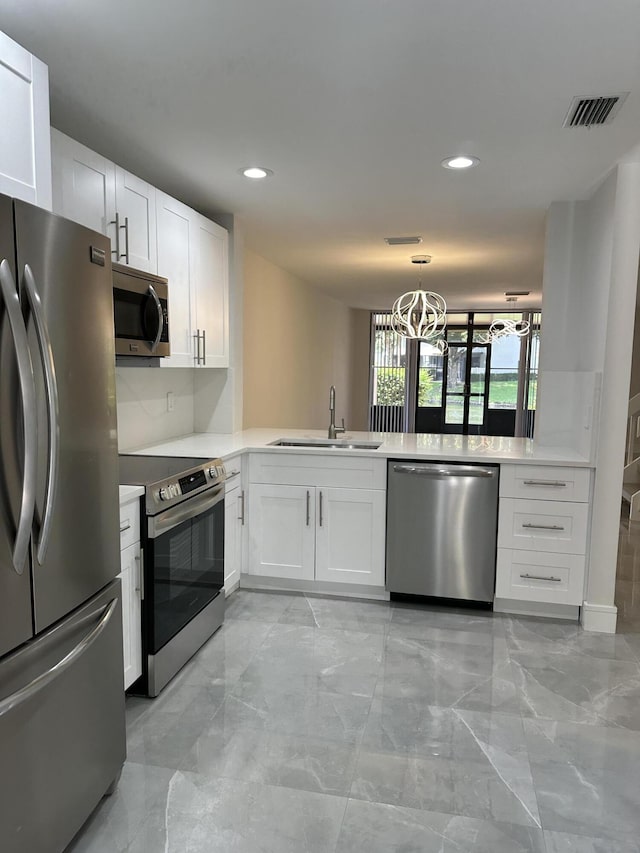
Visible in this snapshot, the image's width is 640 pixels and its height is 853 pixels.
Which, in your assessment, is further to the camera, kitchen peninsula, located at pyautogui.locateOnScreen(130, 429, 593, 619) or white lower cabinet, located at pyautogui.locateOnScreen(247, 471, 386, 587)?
white lower cabinet, located at pyautogui.locateOnScreen(247, 471, 386, 587)

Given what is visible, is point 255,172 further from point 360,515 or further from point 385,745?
point 385,745

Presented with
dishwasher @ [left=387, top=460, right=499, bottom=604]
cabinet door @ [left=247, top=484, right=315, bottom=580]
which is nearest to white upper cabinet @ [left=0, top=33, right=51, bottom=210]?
cabinet door @ [left=247, top=484, right=315, bottom=580]

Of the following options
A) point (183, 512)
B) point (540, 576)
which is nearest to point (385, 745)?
point (183, 512)

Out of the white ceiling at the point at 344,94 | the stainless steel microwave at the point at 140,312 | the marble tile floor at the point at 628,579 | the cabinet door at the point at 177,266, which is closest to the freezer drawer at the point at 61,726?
the stainless steel microwave at the point at 140,312

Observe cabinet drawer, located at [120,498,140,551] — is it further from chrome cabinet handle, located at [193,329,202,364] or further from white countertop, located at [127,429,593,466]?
chrome cabinet handle, located at [193,329,202,364]

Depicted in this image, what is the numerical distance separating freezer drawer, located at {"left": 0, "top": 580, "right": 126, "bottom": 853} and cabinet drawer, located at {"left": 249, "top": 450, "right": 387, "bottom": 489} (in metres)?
1.75

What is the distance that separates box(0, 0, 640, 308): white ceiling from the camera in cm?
172

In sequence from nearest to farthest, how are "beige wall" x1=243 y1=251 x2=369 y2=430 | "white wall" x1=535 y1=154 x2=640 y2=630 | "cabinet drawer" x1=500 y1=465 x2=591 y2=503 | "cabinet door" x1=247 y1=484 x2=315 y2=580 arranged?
1. "white wall" x1=535 y1=154 x2=640 y2=630
2. "cabinet drawer" x1=500 y1=465 x2=591 y2=503
3. "cabinet door" x1=247 y1=484 x2=315 y2=580
4. "beige wall" x1=243 y1=251 x2=369 y2=430

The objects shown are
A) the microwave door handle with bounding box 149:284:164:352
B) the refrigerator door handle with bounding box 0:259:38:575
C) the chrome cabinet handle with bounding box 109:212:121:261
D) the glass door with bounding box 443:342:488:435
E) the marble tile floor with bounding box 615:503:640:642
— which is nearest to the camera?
the refrigerator door handle with bounding box 0:259:38:575

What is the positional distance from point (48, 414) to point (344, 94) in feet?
5.14

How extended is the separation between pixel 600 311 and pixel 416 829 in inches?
103

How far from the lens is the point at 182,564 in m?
2.66

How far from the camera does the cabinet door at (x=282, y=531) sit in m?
3.59

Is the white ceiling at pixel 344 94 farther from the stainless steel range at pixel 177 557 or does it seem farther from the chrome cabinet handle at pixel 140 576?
the chrome cabinet handle at pixel 140 576
